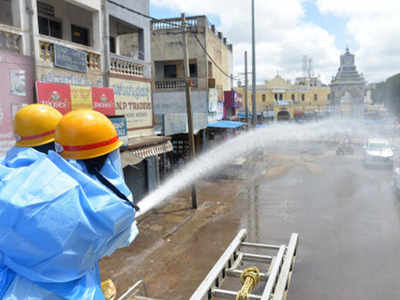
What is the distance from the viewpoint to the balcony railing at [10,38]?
7224mm

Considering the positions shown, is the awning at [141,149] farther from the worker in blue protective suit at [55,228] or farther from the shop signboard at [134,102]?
the worker in blue protective suit at [55,228]

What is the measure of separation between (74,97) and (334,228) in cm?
837

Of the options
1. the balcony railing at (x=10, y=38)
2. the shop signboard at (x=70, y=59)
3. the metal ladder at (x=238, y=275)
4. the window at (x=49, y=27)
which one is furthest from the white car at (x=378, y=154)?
the balcony railing at (x=10, y=38)

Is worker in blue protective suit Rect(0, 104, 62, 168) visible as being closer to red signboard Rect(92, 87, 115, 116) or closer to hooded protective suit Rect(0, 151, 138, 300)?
hooded protective suit Rect(0, 151, 138, 300)

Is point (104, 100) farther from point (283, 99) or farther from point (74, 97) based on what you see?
point (283, 99)

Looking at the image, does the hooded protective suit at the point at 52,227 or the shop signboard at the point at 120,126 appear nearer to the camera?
the hooded protective suit at the point at 52,227

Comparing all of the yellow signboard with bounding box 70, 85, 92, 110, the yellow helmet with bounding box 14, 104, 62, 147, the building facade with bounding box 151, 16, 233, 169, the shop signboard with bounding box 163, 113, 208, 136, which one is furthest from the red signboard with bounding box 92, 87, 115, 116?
the building facade with bounding box 151, 16, 233, 169

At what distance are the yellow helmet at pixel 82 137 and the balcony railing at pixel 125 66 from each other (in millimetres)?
9549

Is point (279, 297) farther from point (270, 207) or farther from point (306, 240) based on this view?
point (270, 207)

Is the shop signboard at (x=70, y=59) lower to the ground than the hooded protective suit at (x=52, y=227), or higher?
higher

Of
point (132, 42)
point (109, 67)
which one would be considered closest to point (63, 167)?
point (109, 67)

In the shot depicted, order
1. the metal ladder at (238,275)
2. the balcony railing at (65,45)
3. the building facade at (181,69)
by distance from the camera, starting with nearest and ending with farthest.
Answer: the metal ladder at (238,275)
the balcony railing at (65,45)
the building facade at (181,69)

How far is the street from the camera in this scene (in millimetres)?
7020

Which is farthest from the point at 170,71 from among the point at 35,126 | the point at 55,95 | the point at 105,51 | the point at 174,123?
the point at 35,126
